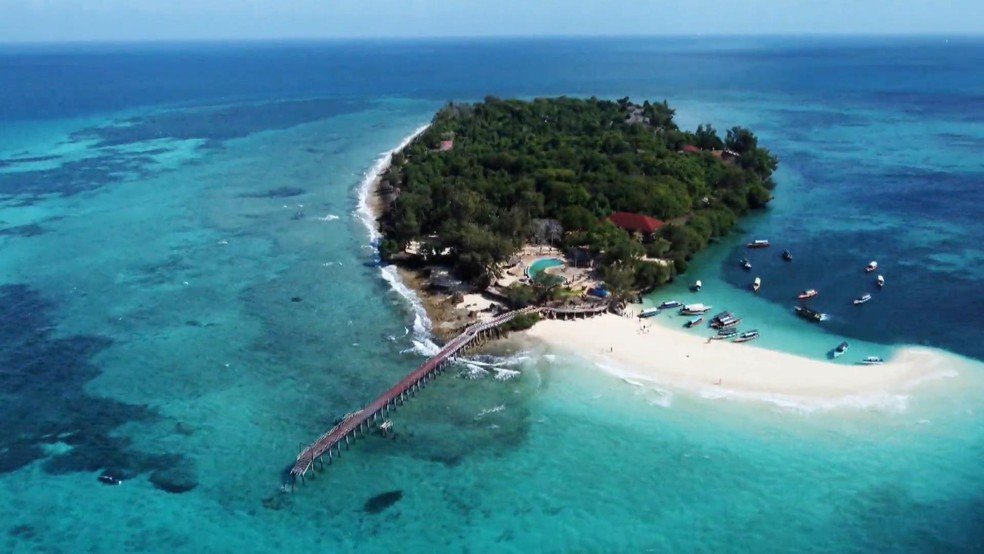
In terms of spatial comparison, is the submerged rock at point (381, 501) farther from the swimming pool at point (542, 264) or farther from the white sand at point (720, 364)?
the swimming pool at point (542, 264)

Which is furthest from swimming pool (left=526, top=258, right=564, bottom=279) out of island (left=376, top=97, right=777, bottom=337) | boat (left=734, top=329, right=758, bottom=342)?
boat (left=734, top=329, right=758, bottom=342)

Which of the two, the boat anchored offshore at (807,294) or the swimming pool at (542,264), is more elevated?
the swimming pool at (542,264)

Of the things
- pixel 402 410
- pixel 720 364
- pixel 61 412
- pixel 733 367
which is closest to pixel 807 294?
pixel 733 367

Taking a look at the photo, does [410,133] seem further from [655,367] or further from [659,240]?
[655,367]

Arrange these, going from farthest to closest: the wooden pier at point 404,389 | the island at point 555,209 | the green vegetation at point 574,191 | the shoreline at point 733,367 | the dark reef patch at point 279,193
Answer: the dark reef patch at point 279,193, the green vegetation at point 574,191, the island at point 555,209, the shoreline at point 733,367, the wooden pier at point 404,389

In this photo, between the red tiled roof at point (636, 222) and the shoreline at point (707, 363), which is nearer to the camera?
the shoreline at point (707, 363)

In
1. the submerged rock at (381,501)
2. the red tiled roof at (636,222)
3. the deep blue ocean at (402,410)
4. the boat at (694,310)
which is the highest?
the red tiled roof at (636,222)

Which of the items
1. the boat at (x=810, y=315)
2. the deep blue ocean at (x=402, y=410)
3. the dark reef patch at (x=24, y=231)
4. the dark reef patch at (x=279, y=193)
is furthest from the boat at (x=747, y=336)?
the dark reef patch at (x=24, y=231)

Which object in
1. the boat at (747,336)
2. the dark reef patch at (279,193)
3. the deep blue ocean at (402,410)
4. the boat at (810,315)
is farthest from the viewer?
the dark reef patch at (279,193)
